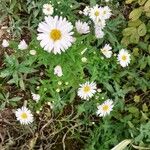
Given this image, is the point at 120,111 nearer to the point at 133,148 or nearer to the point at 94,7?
the point at 133,148

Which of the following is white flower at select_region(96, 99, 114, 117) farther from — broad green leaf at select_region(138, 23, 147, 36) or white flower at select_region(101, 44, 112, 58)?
broad green leaf at select_region(138, 23, 147, 36)

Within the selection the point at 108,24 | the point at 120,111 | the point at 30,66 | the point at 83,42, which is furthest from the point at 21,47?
the point at 120,111

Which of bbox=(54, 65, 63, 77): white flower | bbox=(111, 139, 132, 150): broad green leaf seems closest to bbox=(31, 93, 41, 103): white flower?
bbox=(54, 65, 63, 77): white flower

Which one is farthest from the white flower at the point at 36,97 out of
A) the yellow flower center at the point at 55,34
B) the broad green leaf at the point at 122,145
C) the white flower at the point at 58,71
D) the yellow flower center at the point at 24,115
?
the broad green leaf at the point at 122,145

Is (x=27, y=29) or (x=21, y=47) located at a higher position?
(x=27, y=29)

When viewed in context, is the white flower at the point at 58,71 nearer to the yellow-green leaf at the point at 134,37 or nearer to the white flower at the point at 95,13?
the white flower at the point at 95,13

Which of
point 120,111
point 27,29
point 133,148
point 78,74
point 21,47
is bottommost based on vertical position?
point 133,148
